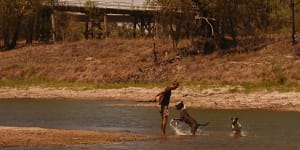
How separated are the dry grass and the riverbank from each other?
145 inches

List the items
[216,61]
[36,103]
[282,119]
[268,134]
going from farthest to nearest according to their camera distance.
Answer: [216,61], [36,103], [282,119], [268,134]

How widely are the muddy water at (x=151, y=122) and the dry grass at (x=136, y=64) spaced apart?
30.4 feet

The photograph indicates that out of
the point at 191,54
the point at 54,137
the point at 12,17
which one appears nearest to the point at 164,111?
the point at 54,137

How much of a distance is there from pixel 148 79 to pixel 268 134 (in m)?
25.9

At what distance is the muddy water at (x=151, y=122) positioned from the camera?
21000 millimetres

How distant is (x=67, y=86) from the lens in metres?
49.4

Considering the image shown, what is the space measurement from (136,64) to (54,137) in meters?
32.5

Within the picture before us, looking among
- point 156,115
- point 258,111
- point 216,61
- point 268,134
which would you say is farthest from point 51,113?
point 216,61

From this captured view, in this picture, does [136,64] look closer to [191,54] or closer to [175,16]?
[191,54]

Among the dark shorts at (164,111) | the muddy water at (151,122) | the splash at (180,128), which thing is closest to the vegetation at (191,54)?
the muddy water at (151,122)

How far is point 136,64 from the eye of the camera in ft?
178

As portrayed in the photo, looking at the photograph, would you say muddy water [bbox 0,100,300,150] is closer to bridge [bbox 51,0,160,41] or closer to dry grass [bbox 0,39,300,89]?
dry grass [bbox 0,39,300,89]

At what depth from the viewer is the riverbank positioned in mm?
35250

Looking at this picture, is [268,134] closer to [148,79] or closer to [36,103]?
[36,103]
